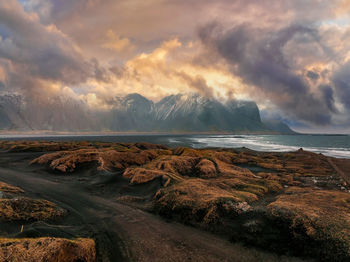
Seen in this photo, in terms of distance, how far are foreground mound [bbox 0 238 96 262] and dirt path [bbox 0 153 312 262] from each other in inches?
48.9

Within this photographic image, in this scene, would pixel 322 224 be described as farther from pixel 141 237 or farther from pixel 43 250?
pixel 43 250

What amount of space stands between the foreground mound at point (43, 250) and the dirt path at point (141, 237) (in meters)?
1.24

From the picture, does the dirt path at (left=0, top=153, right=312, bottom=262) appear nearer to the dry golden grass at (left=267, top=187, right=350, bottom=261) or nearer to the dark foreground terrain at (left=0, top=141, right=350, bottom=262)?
the dark foreground terrain at (left=0, top=141, right=350, bottom=262)

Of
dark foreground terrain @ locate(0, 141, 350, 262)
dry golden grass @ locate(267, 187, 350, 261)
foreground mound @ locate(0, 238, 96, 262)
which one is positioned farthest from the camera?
dry golden grass @ locate(267, 187, 350, 261)

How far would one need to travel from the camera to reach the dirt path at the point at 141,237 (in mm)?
7652

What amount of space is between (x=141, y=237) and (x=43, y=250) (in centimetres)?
443

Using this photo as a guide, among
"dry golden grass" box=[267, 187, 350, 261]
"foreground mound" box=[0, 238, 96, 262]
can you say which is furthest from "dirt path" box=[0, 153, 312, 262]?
"dry golden grass" box=[267, 187, 350, 261]

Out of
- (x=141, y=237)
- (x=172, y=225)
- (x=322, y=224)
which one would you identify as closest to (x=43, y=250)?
(x=141, y=237)

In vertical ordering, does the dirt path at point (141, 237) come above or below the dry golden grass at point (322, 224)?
below

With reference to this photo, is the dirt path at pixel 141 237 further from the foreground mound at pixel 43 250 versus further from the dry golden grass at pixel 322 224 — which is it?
the dry golden grass at pixel 322 224

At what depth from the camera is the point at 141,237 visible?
9.03m

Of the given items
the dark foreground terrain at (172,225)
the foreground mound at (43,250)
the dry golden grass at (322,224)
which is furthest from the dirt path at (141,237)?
the dry golden grass at (322,224)

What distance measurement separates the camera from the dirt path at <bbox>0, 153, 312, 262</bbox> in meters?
7.65

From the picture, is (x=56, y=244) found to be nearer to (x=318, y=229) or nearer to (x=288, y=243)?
(x=288, y=243)
